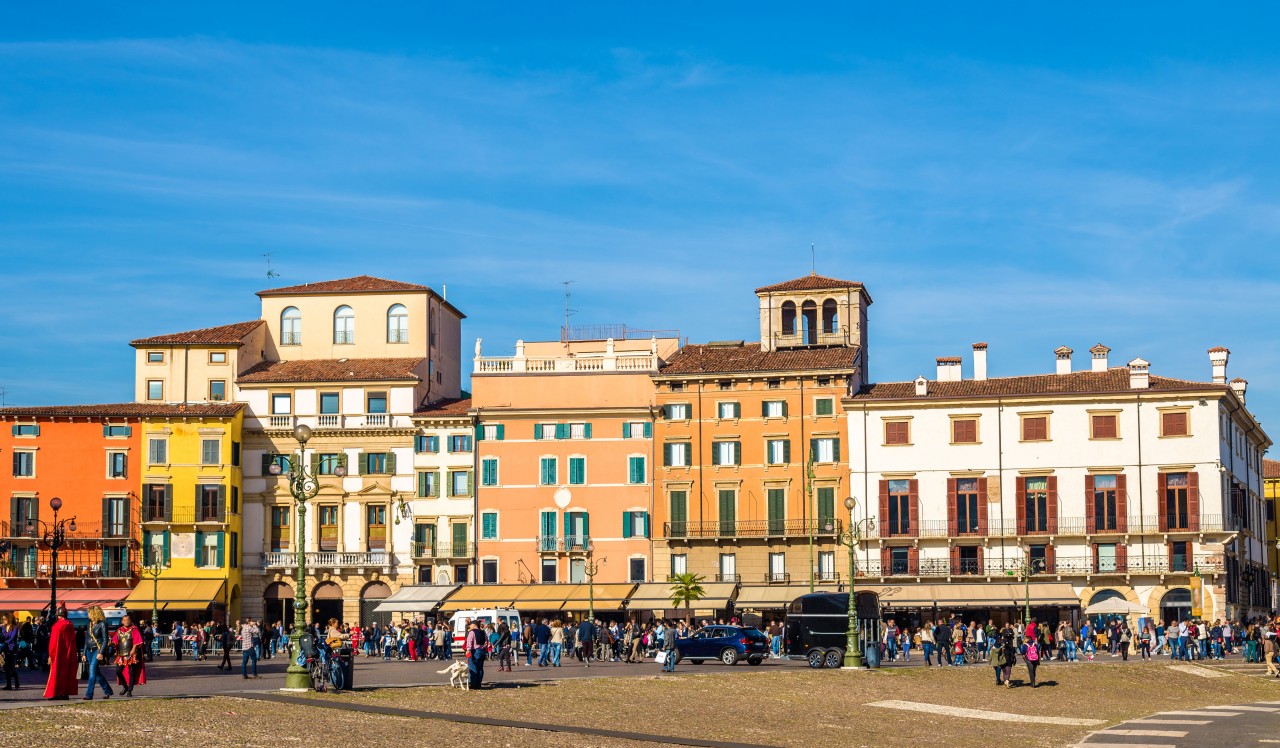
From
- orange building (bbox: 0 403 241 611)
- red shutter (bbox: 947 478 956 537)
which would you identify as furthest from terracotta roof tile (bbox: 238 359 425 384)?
red shutter (bbox: 947 478 956 537)

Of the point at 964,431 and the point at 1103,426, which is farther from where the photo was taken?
the point at 964,431

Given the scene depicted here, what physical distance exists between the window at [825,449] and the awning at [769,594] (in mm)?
5792

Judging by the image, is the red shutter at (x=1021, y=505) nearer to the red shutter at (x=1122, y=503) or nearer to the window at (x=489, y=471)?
the red shutter at (x=1122, y=503)

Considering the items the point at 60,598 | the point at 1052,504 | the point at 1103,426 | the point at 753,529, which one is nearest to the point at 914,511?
the point at 1052,504

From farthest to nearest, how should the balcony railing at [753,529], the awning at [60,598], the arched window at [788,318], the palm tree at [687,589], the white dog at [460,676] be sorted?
the arched window at [788,318], the awning at [60,598], the balcony railing at [753,529], the palm tree at [687,589], the white dog at [460,676]

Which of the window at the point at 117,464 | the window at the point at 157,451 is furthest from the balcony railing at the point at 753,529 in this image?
the window at the point at 117,464

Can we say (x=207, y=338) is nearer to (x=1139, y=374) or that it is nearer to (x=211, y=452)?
(x=211, y=452)

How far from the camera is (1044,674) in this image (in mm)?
52219

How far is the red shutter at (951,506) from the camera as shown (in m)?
76.8

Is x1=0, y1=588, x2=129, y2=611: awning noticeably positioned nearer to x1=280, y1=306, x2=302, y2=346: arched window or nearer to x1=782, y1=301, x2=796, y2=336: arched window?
x1=280, y1=306, x2=302, y2=346: arched window

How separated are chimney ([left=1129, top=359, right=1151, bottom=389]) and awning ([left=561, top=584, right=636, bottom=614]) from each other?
2387 cm

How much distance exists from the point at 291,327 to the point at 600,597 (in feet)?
71.5

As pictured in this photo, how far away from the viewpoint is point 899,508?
77.5m

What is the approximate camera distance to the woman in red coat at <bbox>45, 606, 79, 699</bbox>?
103 ft
